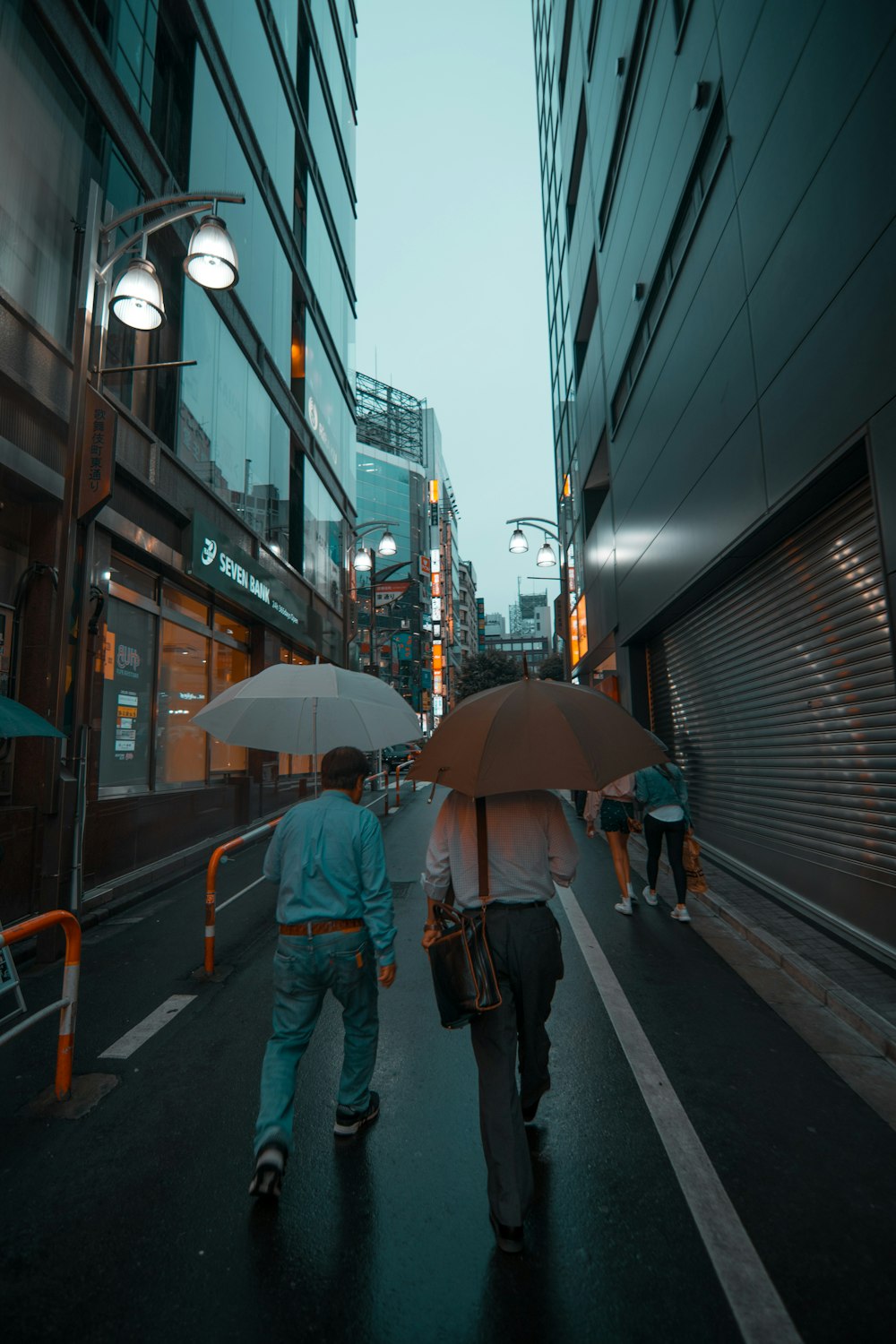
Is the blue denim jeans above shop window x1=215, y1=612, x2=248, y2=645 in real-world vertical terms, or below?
below

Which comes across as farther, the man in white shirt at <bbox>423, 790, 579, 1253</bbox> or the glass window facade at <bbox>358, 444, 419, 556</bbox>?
the glass window facade at <bbox>358, 444, 419, 556</bbox>

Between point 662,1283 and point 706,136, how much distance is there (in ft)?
39.2

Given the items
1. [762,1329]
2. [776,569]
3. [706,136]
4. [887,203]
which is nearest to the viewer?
[762,1329]

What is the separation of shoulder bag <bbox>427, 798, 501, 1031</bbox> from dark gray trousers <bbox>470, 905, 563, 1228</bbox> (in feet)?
0.28

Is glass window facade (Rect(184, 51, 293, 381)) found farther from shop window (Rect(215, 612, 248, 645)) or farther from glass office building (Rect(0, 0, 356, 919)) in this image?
shop window (Rect(215, 612, 248, 645))

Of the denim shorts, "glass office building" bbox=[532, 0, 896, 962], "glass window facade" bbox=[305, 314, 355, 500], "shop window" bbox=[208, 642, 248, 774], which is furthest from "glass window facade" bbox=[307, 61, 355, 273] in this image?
the denim shorts

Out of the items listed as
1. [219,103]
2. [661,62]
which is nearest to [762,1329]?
[661,62]

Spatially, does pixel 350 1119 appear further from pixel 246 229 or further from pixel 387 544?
pixel 387 544

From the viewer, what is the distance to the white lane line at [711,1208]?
2213 mm

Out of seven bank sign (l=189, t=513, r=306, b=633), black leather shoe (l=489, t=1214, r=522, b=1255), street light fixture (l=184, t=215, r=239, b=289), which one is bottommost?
black leather shoe (l=489, t=1214, r=522, b=1255)

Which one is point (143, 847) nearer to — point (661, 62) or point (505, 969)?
point (505, 969)

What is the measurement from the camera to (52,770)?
6.47 meters

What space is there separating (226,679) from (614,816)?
34.1 ft

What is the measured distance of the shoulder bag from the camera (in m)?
2.67
